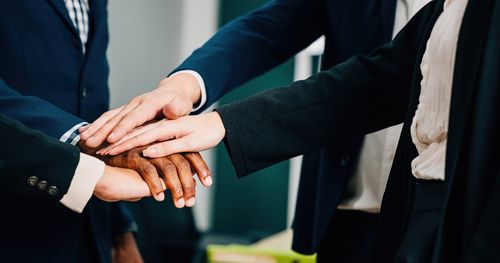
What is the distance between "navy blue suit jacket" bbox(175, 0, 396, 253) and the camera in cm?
138

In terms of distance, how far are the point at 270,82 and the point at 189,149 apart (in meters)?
3.14

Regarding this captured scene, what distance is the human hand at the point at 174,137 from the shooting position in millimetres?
1173

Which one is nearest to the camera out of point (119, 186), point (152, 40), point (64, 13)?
point (119, 186)

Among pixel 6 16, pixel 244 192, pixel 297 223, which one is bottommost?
pixel 244 192

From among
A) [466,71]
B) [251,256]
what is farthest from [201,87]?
[251,256]

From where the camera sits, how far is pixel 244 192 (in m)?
4.46

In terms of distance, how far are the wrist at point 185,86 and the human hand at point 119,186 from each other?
271 millimetres

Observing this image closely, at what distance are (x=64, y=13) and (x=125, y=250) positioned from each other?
674mm

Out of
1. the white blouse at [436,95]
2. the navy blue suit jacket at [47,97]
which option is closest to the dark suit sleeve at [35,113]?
the navy blue suit jacket at [47,97]

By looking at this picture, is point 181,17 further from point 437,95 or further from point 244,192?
point 437,95

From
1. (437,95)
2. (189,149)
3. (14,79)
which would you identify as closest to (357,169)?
(189,149)

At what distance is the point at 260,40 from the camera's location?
1.57 metres

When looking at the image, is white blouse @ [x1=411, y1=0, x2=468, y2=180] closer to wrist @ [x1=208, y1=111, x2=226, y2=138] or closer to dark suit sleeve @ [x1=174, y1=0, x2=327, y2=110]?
wrist @ [x1=208, y1=111, x2=226, y2=138]

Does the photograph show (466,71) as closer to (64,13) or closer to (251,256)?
(64,13)
